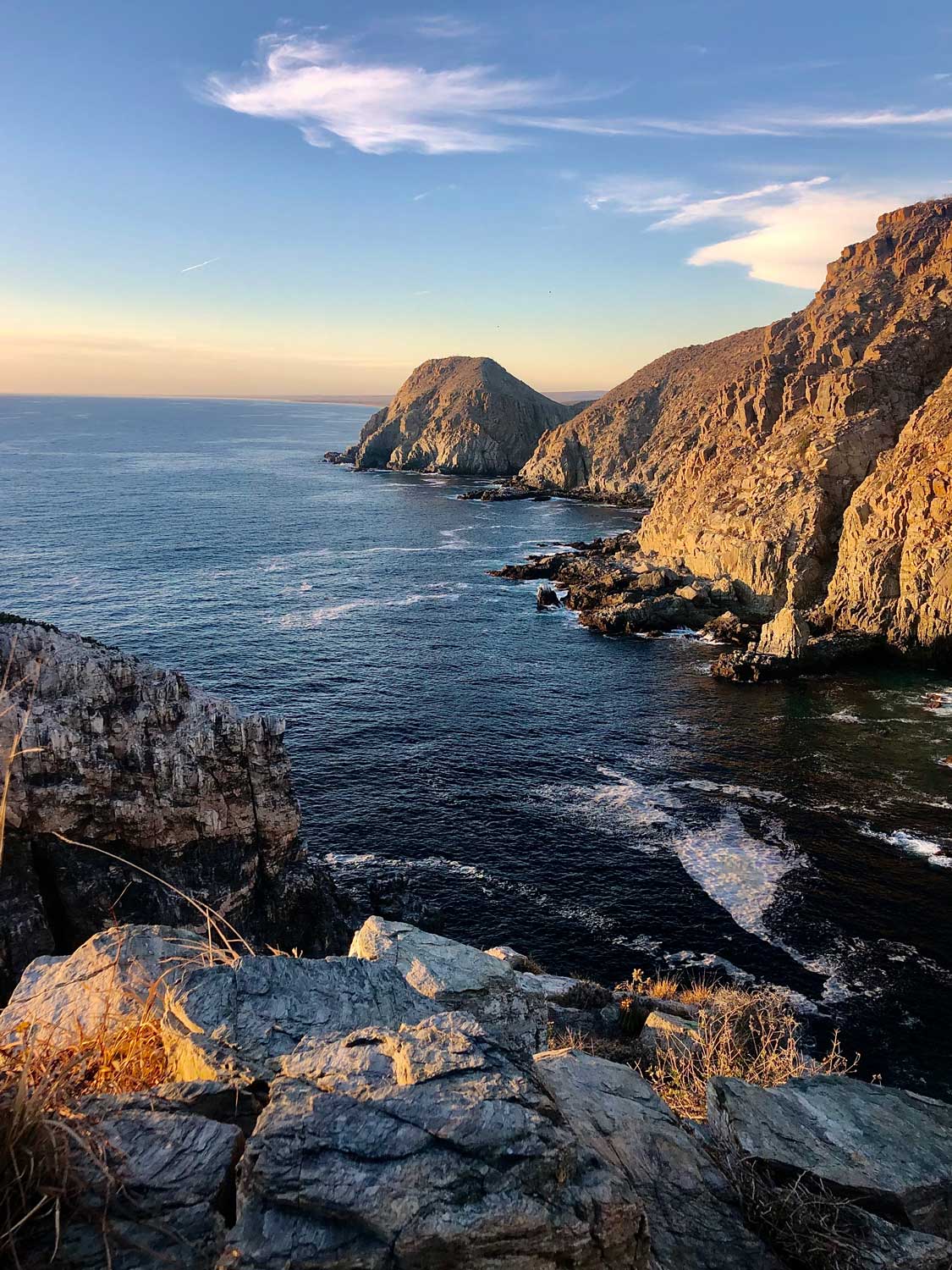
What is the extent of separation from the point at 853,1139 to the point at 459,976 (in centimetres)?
784

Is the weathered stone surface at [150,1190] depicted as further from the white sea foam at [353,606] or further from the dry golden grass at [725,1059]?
the white sea foam at [353,606]

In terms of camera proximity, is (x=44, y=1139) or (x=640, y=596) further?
(x=640, y=596)

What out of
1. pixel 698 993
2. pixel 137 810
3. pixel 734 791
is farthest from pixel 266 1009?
pixel 734 791

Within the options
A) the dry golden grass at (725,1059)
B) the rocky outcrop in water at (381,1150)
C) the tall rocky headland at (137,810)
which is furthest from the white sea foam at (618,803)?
the rocky outcrop in water at (381,1150)

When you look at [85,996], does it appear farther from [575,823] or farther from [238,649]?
[238,649]

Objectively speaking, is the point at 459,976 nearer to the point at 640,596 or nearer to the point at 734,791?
the point at 734,791

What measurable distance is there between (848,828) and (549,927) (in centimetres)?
1894

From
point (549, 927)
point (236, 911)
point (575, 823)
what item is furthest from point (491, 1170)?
point (575, 823)

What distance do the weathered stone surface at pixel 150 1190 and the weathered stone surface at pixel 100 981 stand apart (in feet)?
3.57

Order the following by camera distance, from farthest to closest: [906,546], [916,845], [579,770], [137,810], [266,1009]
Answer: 1. [906,546]
2. [579,770]
3. [916,845]
4. [137,810]
5. [266,1009]

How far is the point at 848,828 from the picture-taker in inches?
1667

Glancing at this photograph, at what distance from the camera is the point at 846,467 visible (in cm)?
8256

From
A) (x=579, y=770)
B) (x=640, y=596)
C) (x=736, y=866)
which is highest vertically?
(x=640, y=596)

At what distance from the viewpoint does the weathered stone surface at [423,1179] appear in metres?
3.86
